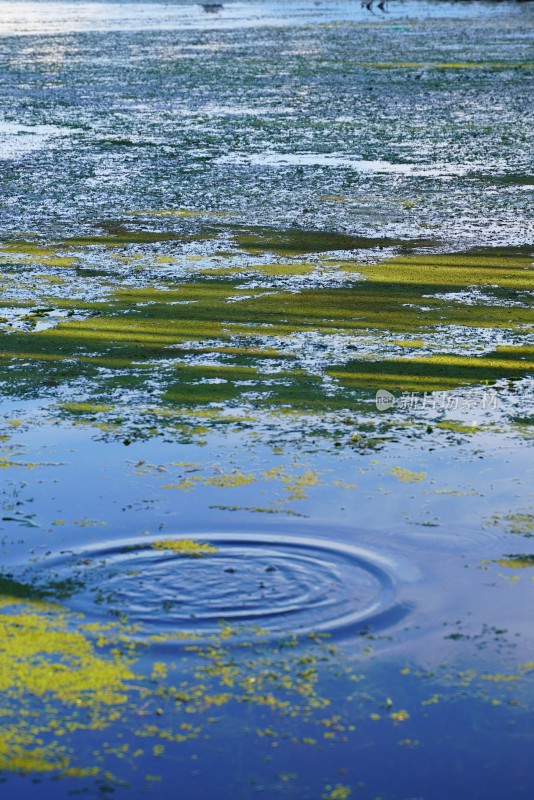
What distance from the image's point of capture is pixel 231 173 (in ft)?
43.3

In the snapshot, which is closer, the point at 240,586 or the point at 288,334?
the point at 240,586

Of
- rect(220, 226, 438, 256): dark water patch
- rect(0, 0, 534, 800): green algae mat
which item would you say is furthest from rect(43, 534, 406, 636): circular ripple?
rect(220, 226, 438, 256): dark water patch

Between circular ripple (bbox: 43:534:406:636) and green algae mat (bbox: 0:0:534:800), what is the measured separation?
1 centimetres

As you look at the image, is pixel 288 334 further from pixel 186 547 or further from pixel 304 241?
→ pixel 186 547

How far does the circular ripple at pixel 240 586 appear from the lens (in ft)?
14.4

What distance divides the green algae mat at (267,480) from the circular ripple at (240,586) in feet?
0.03

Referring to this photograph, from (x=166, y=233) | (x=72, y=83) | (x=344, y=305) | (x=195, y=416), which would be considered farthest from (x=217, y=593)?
(x=72, y=83)

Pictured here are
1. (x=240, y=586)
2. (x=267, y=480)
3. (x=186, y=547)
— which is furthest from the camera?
(x=267, y=480)

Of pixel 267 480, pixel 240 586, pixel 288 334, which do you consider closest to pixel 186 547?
pixel 240 586

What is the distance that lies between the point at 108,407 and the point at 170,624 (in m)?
2.30

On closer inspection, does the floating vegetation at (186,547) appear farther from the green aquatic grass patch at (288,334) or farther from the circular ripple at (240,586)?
the green aquatic grass patch at (288,334)

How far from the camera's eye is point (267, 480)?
5.60 meters

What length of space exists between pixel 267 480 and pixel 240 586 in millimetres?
1041

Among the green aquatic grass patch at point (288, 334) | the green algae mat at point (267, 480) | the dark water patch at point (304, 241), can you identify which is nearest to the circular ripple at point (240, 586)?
the green algae mat at point (267, 480)
